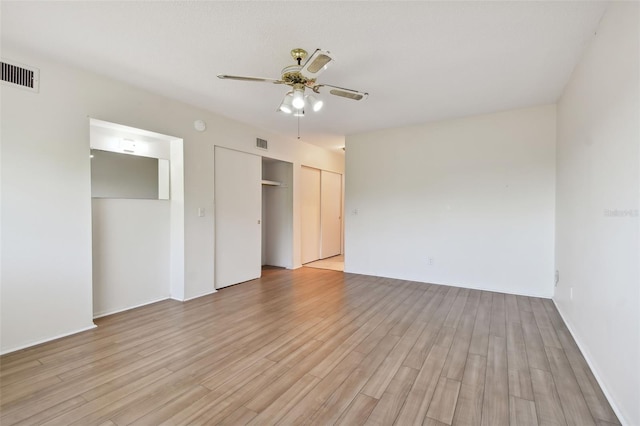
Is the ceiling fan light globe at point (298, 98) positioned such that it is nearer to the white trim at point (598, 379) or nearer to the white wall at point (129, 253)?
the white wall at point (129, 253)

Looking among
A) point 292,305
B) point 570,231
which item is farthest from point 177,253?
point 570,231

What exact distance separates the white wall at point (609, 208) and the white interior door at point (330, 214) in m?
4.56

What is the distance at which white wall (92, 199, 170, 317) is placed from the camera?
3230 mm

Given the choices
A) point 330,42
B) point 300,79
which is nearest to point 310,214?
point 300,79

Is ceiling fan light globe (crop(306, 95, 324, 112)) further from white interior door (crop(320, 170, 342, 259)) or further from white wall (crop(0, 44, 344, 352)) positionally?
white interior door (crop(320, 170, 342, 259))

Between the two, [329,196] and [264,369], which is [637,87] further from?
[329,196]

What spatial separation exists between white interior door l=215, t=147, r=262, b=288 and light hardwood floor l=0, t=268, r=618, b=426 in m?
1.10

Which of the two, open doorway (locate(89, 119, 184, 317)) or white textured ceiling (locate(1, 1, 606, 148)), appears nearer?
white textured ceiling (locate(1, 1, 606, 148))

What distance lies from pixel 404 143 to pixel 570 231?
2687 millimetres

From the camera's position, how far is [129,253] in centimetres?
349

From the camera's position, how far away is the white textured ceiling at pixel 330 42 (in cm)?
202

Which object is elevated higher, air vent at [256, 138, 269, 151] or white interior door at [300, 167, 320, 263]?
air vent at [256, 138, 269, 151]

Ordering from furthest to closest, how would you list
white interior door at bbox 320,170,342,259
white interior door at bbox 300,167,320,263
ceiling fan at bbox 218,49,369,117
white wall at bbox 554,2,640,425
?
white interior door at bbox 320,170,342,259, white interior door at bbox 300,167,320,263, ceiling fan at bbox 218,49,369,117, white wall at bbox 554,2,640,425

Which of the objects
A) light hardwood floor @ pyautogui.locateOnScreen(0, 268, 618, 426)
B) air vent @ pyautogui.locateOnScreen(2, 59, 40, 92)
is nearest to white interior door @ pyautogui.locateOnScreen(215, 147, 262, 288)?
light hardwood floor @ pyautogui.locateOnScreen(0, 268, 618, 426)
